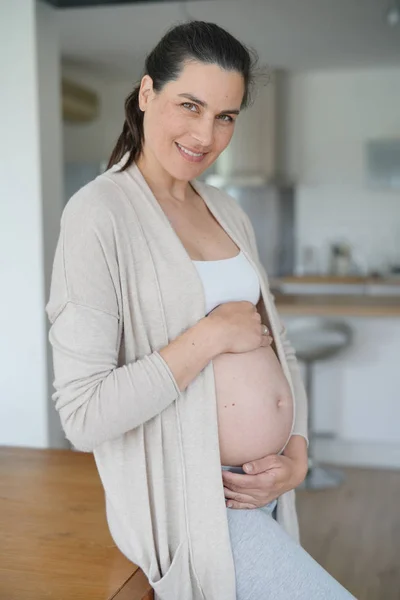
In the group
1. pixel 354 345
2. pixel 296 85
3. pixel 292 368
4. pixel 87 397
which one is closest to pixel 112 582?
pixel 87 397

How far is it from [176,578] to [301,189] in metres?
4.89

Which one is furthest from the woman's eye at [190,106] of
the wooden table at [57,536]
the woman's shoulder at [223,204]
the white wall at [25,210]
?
the white wall at [25,210]

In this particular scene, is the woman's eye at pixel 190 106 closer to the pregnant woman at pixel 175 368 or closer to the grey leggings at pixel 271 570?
the pregnant woman at pixel 175 368

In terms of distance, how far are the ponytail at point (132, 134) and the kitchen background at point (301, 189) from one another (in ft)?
4.67

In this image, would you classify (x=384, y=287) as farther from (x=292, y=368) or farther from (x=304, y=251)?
(x=292, y=368)

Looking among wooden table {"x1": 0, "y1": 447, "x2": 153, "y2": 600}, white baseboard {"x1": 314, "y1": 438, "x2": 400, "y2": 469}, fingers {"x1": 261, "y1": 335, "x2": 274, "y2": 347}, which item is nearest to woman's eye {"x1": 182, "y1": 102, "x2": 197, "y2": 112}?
fingers {"x1": 261, "y1": 335, "x2": 274, "y2": 347}

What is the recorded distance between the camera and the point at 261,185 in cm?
553

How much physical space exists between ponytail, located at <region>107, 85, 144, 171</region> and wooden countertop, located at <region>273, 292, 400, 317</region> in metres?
2.21

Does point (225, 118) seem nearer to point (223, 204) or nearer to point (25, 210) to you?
point (223, 204)

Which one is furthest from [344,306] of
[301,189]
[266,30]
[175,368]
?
[301,189]

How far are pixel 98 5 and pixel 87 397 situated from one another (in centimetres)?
236

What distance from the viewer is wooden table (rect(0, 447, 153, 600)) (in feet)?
3.74

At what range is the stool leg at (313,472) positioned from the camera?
3.29m

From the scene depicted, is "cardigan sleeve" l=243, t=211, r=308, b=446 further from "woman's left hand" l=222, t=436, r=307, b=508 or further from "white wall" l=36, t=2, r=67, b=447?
"white wall" l=36, t=2, r=67, b=447
